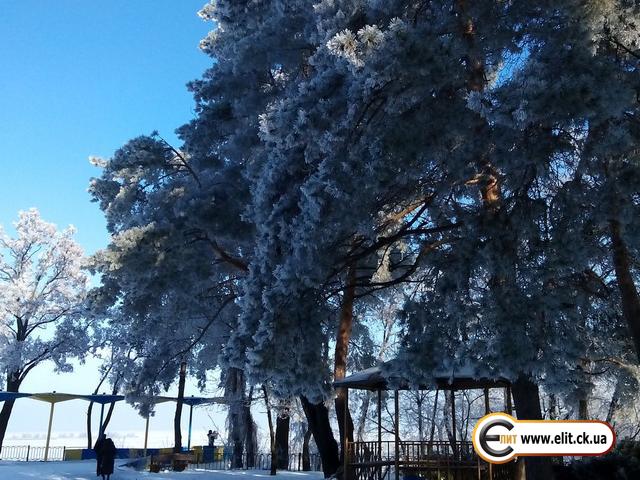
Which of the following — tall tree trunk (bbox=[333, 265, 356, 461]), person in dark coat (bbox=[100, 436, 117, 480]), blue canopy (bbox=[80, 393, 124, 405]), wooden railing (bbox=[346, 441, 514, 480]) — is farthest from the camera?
blue canopy (bbox=[80, 393, 124, 405])

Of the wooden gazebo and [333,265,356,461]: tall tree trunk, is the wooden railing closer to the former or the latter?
the wooden gazebo

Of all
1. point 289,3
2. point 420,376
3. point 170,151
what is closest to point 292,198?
point 420,376

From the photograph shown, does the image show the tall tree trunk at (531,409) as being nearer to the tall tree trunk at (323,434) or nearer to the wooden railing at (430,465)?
the wooden railing at (430,465)

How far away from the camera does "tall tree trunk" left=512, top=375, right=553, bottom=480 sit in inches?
423

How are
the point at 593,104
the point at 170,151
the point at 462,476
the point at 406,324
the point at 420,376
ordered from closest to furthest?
the point at 593,104, the point at 420,376, the point at 406,324, the point at 462,476, the point at 170,151

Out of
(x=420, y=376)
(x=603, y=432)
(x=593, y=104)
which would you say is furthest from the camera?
(x=420, y=376)

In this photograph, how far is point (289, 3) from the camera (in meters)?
14.9

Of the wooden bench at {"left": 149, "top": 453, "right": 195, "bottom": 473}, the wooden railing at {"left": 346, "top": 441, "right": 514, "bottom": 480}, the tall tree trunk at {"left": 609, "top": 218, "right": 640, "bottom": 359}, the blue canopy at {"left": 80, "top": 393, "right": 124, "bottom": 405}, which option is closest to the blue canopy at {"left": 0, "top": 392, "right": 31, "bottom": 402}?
the blue canopy at {"left": 80, "top": 393, "right": 124, "bottom": 405}

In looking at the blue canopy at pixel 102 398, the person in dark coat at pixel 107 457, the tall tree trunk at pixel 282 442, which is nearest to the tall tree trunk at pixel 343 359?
the person in dark coat at pixel 107 457

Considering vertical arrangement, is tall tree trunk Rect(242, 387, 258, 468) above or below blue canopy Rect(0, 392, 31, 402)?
below

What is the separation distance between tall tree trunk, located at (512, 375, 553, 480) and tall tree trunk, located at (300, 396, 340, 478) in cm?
629

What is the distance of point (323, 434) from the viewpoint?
1612 centimetres

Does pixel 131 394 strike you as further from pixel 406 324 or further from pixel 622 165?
pixel 622 165

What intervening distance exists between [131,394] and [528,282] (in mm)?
15031
